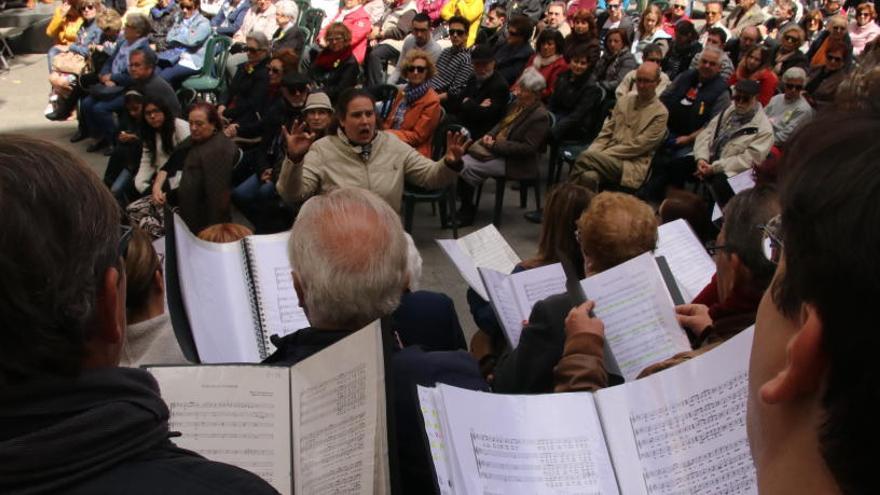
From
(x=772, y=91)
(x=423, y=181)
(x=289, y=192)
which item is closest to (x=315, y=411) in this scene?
(x=289, y=192)

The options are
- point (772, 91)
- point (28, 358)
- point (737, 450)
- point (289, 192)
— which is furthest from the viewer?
point (772, 91)

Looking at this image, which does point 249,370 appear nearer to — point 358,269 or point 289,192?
point 358,269

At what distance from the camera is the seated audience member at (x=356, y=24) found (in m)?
9.79

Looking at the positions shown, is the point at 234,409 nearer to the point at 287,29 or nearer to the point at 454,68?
the point at 454,68

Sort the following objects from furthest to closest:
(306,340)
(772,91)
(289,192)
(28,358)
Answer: (772,91) → (289,192) → (306,340) → (28,358)

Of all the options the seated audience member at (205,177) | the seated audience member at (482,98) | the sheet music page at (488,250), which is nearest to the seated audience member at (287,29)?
the seated audience member at (482,98)

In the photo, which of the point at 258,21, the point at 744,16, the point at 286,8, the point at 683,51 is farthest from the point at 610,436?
the point at 744,16

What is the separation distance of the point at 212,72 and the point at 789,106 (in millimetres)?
5601

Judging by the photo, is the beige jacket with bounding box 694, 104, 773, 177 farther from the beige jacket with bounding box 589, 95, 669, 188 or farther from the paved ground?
the paved ground

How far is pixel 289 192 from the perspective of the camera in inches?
189

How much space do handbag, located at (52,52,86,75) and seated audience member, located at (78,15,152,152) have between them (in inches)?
13.1

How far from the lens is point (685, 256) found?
125 inches

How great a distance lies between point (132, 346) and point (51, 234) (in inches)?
57.4

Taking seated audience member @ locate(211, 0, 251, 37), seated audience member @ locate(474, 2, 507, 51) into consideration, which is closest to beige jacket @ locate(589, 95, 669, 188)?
seated audience member @ locate(474, 2, 507, 51)
